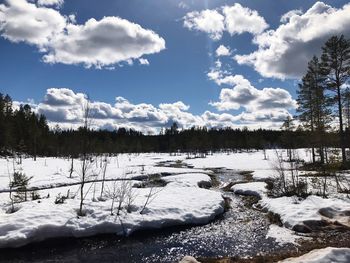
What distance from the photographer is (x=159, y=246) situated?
13.1 metres

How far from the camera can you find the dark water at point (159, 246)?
11734 mm

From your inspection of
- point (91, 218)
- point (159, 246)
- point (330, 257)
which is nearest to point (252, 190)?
point (159, 246)

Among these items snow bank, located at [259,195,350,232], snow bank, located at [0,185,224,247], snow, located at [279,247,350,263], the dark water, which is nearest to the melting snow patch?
the dark water

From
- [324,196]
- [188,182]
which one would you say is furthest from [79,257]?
[188,182]

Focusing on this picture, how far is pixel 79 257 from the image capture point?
38.4ft

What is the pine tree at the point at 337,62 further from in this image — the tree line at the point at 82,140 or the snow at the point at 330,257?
the snow at the point at 330,257

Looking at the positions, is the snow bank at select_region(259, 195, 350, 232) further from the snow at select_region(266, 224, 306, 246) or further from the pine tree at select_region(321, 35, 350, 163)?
the pine tree at select_region(321, 35, 350, 163)

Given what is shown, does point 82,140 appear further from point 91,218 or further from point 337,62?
point 337,62

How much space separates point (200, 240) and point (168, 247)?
5.22 ft

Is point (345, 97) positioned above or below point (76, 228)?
above

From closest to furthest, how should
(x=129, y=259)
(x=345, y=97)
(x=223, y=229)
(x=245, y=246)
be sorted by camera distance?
(x=129, y=259) < (x=245, y=246) < (x=223, y=229) < (x=345, y=97)

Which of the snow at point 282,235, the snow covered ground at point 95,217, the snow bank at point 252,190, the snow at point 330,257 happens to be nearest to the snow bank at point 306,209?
the snow at point 282,235

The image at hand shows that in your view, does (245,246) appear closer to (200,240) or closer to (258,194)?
(200,240)

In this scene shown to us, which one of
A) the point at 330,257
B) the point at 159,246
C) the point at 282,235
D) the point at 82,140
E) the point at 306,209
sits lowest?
the point at 159,246
